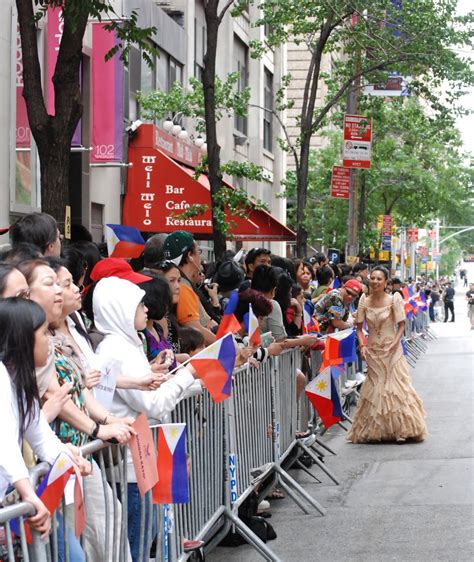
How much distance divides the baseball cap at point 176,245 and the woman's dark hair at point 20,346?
521cm

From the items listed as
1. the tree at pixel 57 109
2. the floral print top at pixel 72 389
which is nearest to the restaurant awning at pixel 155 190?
the tree at pixel 57 109

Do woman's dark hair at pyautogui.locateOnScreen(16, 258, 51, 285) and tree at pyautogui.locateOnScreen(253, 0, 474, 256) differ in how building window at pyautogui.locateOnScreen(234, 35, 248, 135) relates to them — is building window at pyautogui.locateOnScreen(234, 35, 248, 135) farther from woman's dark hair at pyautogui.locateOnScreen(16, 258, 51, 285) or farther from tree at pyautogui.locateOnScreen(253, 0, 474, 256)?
woman's dark hair at pyautogui.locateOnScreen(16, 258, 51, 285)

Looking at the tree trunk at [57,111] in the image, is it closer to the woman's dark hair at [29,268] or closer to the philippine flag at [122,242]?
the philippine flag at [122,242]

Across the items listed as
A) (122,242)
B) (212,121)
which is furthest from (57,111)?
(212,121)

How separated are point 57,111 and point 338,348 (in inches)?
144

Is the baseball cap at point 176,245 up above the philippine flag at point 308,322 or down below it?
above

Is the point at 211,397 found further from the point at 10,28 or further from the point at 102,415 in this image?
the point at 10,28

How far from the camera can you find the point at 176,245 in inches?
393

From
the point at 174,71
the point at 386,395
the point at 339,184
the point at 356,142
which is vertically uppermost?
the point at 174,71

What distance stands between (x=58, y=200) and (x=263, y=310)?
2108mm

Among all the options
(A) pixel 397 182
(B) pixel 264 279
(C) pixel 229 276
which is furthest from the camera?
(A) pixel 397 182

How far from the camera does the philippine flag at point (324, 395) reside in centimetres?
1172

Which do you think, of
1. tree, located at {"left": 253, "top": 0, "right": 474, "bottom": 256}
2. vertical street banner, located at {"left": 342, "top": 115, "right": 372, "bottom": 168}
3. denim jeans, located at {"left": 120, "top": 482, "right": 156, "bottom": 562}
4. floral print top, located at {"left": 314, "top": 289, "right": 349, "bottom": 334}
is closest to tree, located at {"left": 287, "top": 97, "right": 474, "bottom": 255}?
vertical street banner, located at {"left": 342, "top": 115, "right": 372, "bottom": 168}

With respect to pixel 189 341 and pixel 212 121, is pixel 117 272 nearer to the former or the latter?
pixel 189 341
